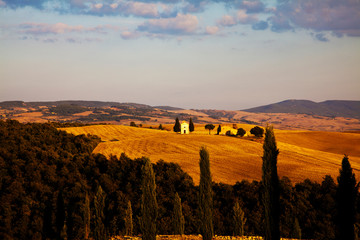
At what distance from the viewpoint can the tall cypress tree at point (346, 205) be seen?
19.3 metres

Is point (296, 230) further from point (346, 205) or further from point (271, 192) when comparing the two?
point (346, 205)

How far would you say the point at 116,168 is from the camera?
44.0 metres

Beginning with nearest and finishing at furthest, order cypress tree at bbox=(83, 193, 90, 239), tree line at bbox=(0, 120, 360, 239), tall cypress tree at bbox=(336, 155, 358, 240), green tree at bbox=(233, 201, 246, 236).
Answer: tall cypress tree at bbox=(336, 155, 358, 240) → tree line at bbox=(0, 120, 360, 239) → green tree at bbox=(233, 201, 246, 236) → cypress tree at bbox=(83, 193, 90, 239)

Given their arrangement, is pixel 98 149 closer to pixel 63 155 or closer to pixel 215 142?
pixel 63 155

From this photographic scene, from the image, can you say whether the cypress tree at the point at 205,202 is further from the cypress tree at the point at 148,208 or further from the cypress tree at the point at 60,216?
the cypress tree at the point at 60,216

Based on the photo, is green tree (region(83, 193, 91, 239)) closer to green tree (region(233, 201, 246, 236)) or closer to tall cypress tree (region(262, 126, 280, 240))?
green tree (region(233, 201, 246, 236))

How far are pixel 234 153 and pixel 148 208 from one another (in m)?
39.1

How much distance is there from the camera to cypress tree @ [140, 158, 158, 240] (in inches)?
950

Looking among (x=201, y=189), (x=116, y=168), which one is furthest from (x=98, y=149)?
(x=201, y=189)

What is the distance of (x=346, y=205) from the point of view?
1961 centimetres

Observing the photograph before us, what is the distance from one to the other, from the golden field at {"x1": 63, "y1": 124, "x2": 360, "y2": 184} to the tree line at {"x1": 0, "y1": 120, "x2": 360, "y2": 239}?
704 centimetres

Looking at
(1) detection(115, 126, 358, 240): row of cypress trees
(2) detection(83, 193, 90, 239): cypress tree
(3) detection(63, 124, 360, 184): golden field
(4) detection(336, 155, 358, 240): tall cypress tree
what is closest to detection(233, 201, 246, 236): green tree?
(1) detection(115, 126, 358, 240): row of cypress trees

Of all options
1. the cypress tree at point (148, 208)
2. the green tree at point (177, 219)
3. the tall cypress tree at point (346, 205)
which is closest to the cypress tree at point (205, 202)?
the cypress tree at point (148, 208)

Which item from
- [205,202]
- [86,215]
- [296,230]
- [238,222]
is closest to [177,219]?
[205,202]
